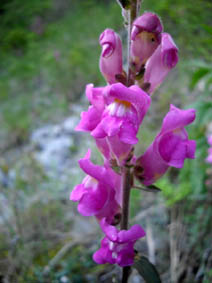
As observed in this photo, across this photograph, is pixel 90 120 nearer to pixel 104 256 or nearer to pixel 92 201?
pixel 92 201

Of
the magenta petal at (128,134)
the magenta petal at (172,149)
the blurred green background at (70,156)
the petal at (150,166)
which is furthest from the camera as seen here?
the blurred green background at (70,156)

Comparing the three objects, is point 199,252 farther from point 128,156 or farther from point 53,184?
point 53,184

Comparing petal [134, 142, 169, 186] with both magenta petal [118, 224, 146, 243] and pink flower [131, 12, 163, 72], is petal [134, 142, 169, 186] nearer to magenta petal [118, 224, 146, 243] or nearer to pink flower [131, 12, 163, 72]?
magenta petal [118, 224, 146, 243]

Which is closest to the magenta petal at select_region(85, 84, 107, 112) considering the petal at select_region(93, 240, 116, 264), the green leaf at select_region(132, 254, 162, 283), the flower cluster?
the flower cluster

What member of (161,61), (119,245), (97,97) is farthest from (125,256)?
(161,61)

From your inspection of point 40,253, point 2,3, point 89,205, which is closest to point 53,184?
point 40,253

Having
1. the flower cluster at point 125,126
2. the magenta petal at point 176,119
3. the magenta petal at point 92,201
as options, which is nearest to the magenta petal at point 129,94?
the flower cluster at point 125,126

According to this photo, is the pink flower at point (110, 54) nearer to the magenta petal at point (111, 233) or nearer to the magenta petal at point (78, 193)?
the magenta petal at point (78, 193)
